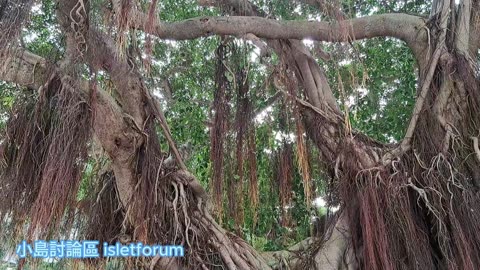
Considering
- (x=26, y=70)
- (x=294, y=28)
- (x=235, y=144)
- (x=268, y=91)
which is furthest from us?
(x=268, y=91)

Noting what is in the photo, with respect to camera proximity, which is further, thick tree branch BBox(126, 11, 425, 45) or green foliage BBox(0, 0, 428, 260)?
green foliage BBox(0, 0, 428, 260)

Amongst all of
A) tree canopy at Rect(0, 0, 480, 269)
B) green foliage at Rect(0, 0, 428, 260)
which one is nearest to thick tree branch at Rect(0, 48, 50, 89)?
tree canopy at Rect(0, 0, 480, 269)

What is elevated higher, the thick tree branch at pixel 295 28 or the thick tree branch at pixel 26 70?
the thick tree branch at pixel 295 28

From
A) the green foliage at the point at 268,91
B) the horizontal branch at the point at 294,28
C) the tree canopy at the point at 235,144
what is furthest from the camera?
the green foliage at the point at 268,91

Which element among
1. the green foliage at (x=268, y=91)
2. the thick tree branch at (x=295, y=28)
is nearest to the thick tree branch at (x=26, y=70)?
the thick tree branch at (x=295, y=28)

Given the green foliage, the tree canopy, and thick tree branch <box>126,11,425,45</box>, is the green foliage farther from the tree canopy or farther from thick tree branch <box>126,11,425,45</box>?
thick tree branch <box>126,11,425,45</box>

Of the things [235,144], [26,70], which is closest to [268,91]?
[235,144]

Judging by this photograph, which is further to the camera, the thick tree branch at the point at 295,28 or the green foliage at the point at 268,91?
the green foliage at the point at 268,91

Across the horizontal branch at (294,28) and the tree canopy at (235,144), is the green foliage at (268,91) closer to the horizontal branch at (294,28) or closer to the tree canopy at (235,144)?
the tree canopy at (235,144)

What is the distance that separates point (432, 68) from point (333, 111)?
16.0 inches

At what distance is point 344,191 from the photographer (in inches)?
65.9

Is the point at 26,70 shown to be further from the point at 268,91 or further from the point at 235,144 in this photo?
the point at 268,91

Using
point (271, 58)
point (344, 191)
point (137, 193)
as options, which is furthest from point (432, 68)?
point (137, 193)

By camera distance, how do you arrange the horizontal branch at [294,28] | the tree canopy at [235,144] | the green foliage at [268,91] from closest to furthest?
the tree canopy at [235,144] → the horizontal branch at [294,28] → the green foliage at [268,91]
